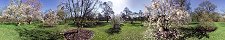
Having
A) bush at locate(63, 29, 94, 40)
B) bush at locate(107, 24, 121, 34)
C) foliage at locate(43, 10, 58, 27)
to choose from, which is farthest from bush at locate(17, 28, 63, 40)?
foliage at locate(43, 10, 58, 27)

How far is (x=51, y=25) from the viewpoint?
91.0 m

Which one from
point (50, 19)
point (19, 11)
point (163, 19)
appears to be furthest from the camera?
point (50, 19)

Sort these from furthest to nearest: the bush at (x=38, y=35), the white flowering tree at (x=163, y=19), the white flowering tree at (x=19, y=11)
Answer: the white flowering tree at (x=19, y=11)
the bush at (x=38, y=35)
the white flowering tree at (x=163, y=19)

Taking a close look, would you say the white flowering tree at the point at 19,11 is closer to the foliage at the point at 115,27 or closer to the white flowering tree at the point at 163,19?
the foliage at the point at 115,27

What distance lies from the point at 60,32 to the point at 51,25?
52.0 ft

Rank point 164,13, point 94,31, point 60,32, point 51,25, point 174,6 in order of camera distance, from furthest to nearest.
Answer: point 51,25 → point 94,31 → point 60,32 → point 174,6 → point 164,13

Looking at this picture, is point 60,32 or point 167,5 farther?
point 60,32

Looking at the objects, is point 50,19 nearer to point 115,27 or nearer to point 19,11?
point 19,11

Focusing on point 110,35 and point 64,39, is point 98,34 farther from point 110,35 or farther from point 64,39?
point 64,39

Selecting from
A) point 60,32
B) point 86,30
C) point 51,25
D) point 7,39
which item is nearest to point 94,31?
point 86,30

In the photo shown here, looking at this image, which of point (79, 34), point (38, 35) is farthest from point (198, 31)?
point (38, 35)

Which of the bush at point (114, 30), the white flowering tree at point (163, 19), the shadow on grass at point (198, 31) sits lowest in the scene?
the shadow on grass at point (198, 31)

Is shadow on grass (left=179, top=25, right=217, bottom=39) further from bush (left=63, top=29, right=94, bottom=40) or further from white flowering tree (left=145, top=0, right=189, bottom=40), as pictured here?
bush (left=63, top=29, right=94, bottom=40)

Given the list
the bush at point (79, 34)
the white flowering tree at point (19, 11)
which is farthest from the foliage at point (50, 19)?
the bush at point (79, 34)
